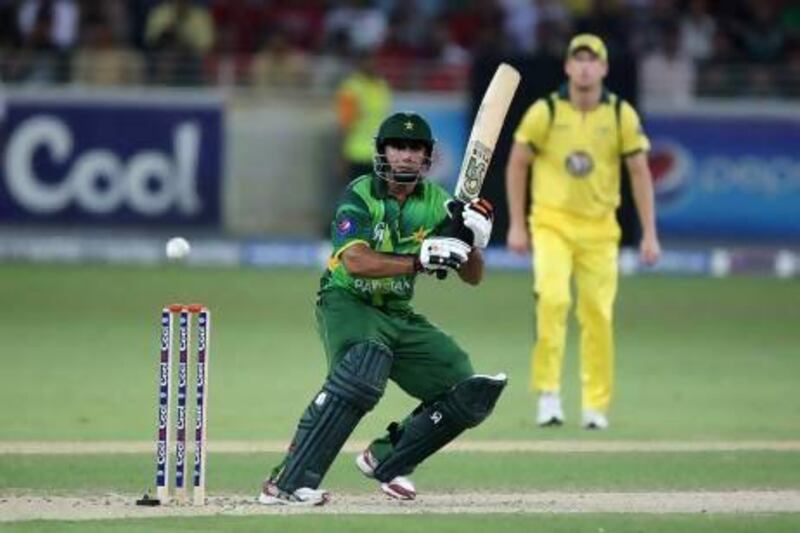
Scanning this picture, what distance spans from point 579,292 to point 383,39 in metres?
11.0

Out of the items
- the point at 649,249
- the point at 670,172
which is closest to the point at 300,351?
the point at 649,249

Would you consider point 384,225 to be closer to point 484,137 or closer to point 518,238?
point 484,137

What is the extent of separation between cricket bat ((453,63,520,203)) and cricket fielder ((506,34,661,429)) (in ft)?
7.29

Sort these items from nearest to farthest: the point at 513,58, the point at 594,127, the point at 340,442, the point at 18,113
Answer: the point at 340,442, the point at 594,127, the point at 513,58, the point at 18,113

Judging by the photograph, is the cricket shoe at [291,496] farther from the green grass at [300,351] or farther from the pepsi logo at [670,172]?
the pepsi logo at [670,172]

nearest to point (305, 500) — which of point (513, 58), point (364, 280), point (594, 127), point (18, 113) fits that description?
point (364, 280)

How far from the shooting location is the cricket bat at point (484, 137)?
29.3 feet

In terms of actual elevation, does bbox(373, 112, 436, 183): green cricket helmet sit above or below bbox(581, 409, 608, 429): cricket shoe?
above

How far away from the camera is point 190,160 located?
69.9 feet

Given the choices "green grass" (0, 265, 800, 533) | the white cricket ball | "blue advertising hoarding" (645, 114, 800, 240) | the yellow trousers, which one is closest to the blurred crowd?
"blue advertising hoarding" (645, 114, 800, 240)

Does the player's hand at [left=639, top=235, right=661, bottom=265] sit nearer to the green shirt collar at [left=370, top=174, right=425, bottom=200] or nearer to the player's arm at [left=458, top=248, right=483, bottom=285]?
the player's arm at [left=458, top=248, right=483, bottom=285]

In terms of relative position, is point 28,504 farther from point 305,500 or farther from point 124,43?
point 124,43

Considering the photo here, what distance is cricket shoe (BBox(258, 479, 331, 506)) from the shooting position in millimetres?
8711

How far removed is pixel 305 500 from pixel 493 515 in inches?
27.6
